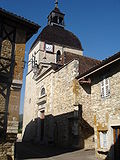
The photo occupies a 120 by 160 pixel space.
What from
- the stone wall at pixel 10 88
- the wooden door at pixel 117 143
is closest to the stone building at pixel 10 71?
the stone wall at pixel 10 88

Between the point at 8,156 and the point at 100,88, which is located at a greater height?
the point at 100,88

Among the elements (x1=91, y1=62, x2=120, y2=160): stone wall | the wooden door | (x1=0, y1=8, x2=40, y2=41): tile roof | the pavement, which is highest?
(x1=0, y1=8, x2=40, y2=41): tile roof

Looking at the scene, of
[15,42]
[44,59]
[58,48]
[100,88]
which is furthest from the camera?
[58,48]

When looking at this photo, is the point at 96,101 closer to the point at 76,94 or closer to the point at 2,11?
the point at 76,94

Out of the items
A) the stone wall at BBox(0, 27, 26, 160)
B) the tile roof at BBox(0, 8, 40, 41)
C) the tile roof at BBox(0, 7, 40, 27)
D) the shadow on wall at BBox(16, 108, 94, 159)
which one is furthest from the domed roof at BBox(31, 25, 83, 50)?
the stone wall at BBox(0, 27, 26, 160)

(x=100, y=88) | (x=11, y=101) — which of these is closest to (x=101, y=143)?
(x=100, y=88)

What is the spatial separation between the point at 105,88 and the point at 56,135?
8.09 meters

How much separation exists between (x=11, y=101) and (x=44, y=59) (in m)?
16.2

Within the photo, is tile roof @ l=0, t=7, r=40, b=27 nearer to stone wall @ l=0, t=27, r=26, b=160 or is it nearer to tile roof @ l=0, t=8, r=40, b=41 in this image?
tile roof @ l=0, t=8, r=40, b=41

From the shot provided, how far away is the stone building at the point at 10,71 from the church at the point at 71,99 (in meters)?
3.94

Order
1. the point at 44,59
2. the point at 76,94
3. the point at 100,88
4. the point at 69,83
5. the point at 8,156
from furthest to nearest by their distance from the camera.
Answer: the point at 44,59
the point at 69,83
the point at 76,94
the point at 100,88
the point at 8,156

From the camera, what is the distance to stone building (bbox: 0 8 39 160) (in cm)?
816

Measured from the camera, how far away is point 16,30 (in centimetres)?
955

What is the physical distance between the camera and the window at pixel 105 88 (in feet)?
30.8
